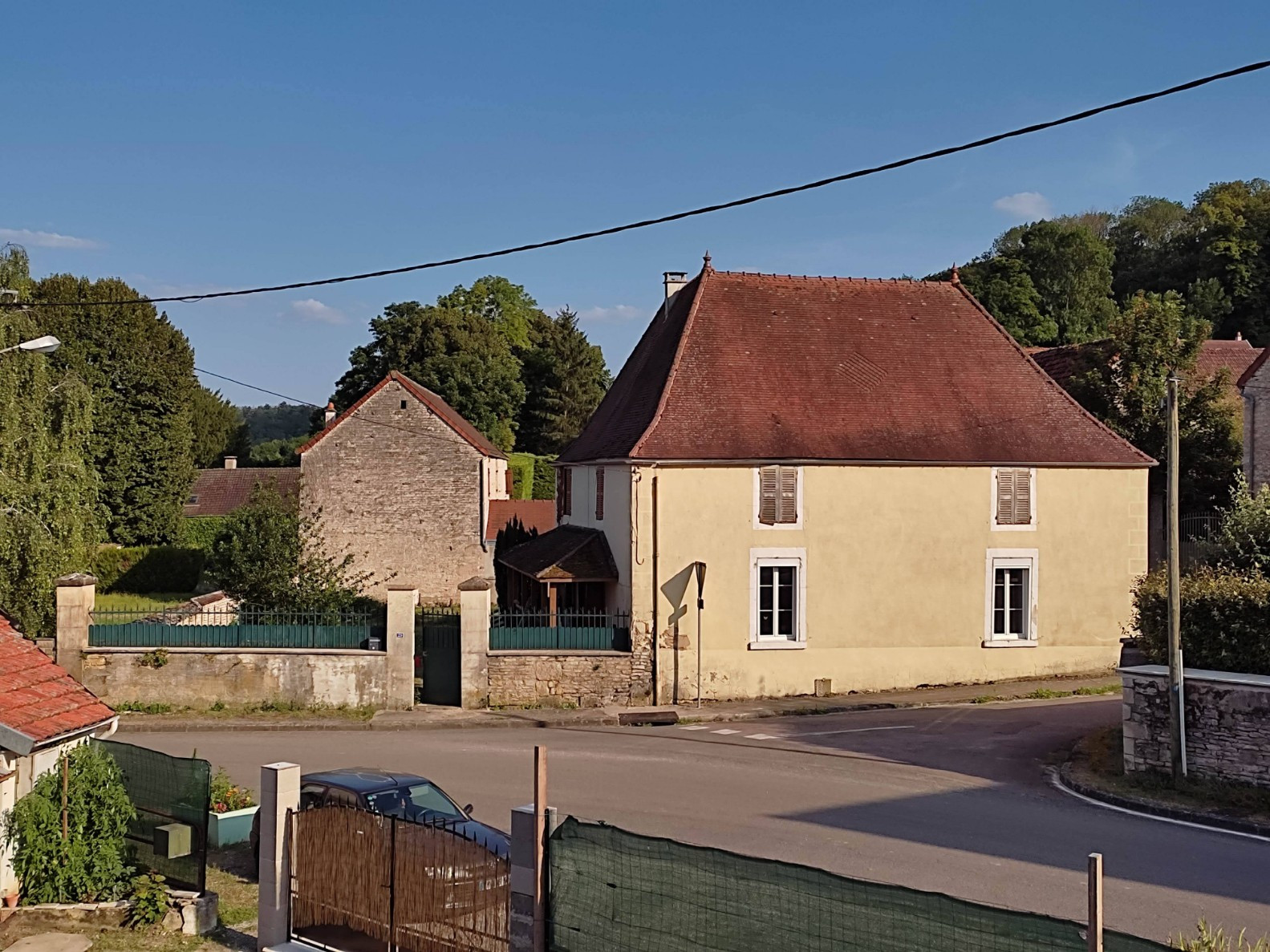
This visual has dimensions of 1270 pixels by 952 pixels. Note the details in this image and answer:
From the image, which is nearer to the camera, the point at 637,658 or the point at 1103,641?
the point at 637,658

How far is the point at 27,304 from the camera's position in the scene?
2372 centimetres

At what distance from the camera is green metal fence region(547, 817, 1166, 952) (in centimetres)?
609

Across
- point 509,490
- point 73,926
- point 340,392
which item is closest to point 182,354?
point 340,392

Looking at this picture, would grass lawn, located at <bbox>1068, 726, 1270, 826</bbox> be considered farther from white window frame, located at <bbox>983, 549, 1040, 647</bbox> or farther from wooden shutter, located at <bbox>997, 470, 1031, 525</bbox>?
wooden shutter, located at <bbox>997, 470, 1031, 525</bbox>

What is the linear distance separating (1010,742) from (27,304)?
20.4m

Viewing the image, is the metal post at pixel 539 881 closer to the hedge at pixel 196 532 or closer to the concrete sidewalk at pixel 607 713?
the concrete sidewalk at pixel 607 713

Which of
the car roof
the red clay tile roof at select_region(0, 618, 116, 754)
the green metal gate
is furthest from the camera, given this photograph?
the green metal gate

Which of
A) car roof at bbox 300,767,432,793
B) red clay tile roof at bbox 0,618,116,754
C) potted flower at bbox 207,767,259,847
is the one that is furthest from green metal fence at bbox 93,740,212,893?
potted flower at bbox 207,767,259,847

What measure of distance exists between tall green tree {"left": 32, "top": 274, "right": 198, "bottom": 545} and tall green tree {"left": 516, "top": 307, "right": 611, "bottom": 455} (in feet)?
71.9

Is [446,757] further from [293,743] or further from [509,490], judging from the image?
[509,490]

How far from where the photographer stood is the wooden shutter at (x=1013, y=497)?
25.1 m

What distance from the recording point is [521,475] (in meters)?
52.7

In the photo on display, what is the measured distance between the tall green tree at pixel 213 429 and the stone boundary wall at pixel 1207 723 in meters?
61.7

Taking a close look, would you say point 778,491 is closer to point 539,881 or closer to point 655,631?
point 655,631
